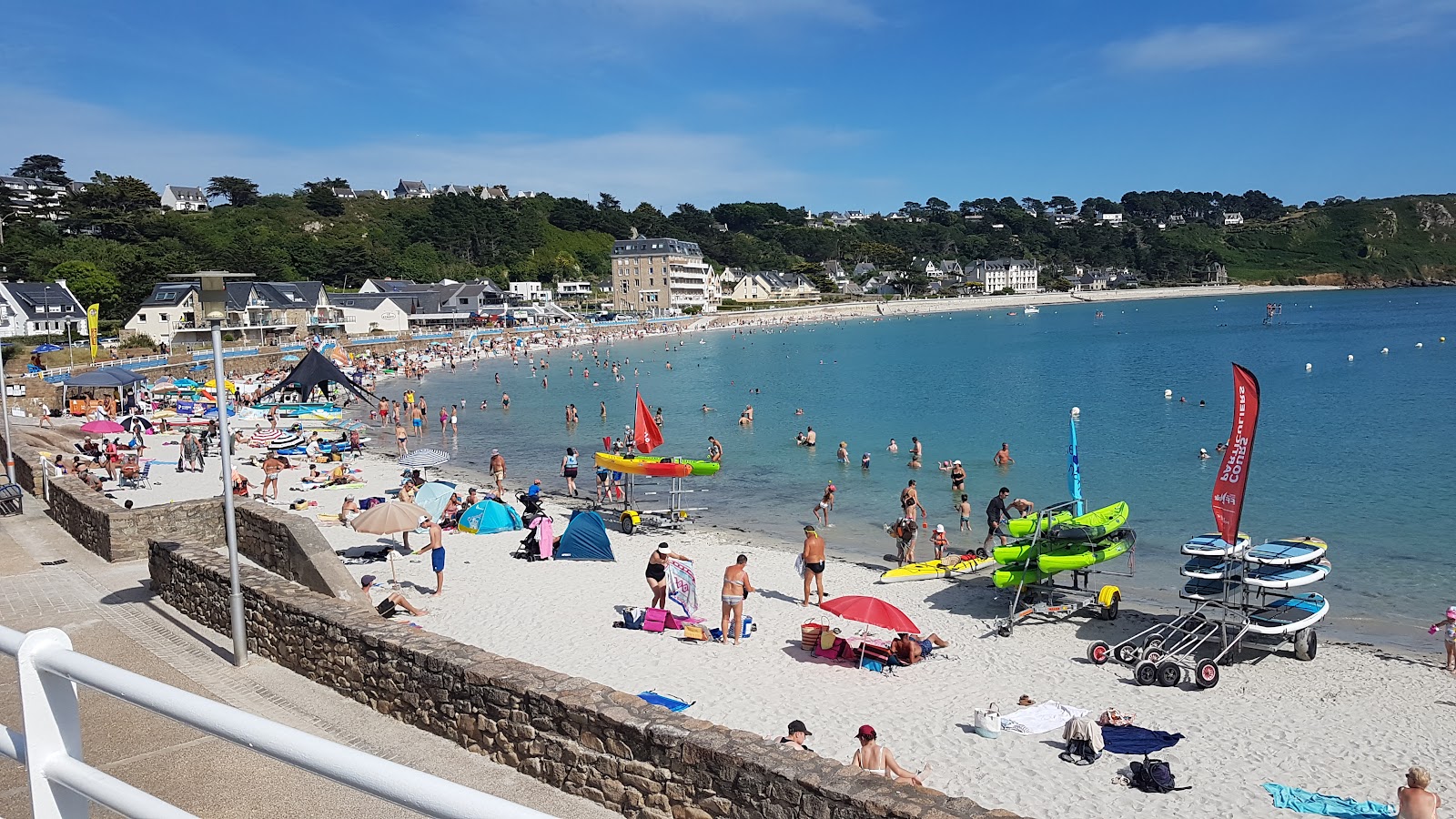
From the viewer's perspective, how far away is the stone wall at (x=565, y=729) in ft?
19.4

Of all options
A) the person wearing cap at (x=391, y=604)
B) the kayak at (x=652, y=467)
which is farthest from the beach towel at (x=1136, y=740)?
the kayak at (x=652, y=467)

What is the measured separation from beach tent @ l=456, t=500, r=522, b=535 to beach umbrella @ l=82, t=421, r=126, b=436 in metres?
15.1

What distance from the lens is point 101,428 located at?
29.1 metres

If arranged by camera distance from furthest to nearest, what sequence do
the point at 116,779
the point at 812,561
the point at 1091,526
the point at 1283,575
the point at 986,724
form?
the point at 812,561 → the point at 1091,526 → the point at 1283,575 → the point at 986,724 → the point at 116,779

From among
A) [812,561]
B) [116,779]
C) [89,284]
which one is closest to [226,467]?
[116,779]

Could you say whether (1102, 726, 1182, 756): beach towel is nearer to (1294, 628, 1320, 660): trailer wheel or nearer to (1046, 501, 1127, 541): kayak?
(1294, 628, 1320, 660): trailer wheel

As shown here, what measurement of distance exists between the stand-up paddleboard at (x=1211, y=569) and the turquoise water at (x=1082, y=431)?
314 cm

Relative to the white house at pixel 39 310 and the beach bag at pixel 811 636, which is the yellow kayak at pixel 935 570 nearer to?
the beach bag at pixel 811 636

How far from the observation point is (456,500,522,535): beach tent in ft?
68.7

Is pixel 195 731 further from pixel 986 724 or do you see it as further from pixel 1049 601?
pixel 1049 601

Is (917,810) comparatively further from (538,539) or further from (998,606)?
(538,539)

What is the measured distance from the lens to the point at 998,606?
54.4 feet

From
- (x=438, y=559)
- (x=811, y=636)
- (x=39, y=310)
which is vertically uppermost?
(x=39, y=310)

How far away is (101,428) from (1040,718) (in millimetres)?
29396
